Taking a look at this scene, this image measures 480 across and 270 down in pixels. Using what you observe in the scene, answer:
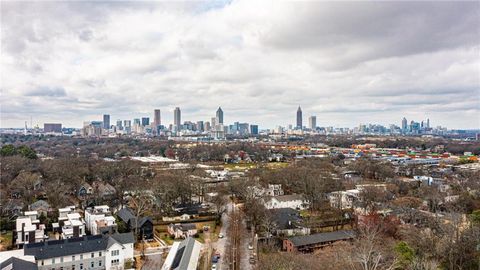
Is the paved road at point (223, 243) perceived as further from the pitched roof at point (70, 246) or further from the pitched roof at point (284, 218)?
the pitched roof at point (70, 246)

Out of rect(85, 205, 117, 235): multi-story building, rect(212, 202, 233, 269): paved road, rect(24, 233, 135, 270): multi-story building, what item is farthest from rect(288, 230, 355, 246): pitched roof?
rect(85, 205, 117, 235): multi-story building

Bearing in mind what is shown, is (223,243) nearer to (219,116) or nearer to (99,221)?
(99,221)

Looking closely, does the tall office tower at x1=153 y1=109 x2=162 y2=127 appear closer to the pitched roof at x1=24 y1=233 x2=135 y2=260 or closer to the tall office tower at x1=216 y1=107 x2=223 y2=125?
the tall office tower at x1=216 y1=107 x2=223 y2=125

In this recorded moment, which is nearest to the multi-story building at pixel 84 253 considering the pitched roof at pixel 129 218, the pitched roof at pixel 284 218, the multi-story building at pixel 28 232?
the multi-story building at pixel 28 232

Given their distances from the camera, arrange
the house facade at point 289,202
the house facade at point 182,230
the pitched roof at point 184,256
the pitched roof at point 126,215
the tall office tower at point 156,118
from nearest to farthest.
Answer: the pitched roof at point 184,256, the house facade at point 182,230, the pitched roof at point 126,215, the house facade at point 289,202, the tall office tower at point 156,118

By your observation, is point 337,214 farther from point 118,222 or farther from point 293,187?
point 118,222

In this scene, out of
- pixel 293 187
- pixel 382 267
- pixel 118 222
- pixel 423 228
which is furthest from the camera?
pixel 293 187

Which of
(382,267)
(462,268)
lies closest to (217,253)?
(382,267)
